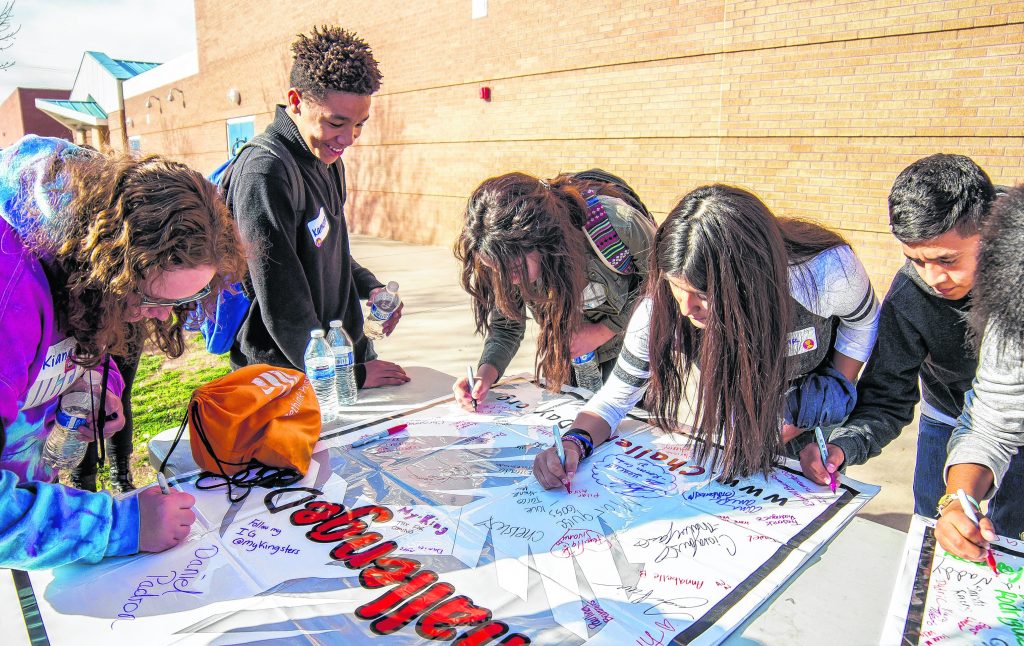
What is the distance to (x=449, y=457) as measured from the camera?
4.98 ft

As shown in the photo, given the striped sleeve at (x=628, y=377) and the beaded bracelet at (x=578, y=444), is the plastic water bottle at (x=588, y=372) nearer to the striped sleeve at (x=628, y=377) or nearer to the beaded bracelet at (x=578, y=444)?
the striped sleeve at (x=628, y=377)

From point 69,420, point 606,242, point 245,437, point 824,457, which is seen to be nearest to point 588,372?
point 606,242

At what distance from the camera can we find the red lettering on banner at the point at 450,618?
94cm

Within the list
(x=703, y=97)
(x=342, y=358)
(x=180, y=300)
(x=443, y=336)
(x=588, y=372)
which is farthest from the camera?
(x=703, y=97)

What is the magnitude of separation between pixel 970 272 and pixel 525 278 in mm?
1016

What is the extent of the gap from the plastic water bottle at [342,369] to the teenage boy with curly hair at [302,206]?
0.23ft

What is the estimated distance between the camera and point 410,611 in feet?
3.25

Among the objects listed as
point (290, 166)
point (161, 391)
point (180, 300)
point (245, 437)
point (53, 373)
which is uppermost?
point (290, 166)

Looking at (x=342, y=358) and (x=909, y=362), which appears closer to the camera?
(x=909, y=362)

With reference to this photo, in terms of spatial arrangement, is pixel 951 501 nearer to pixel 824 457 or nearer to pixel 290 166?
pixel 824 457

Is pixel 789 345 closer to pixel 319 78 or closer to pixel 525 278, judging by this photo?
pixel 525 278

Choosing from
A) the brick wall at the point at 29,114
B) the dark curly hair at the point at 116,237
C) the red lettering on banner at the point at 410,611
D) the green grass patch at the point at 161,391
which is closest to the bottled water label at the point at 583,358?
the red lettering on banner at the point at 410,611

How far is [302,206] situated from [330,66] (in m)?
0.46

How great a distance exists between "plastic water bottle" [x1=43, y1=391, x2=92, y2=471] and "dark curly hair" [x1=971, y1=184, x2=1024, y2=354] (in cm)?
178
